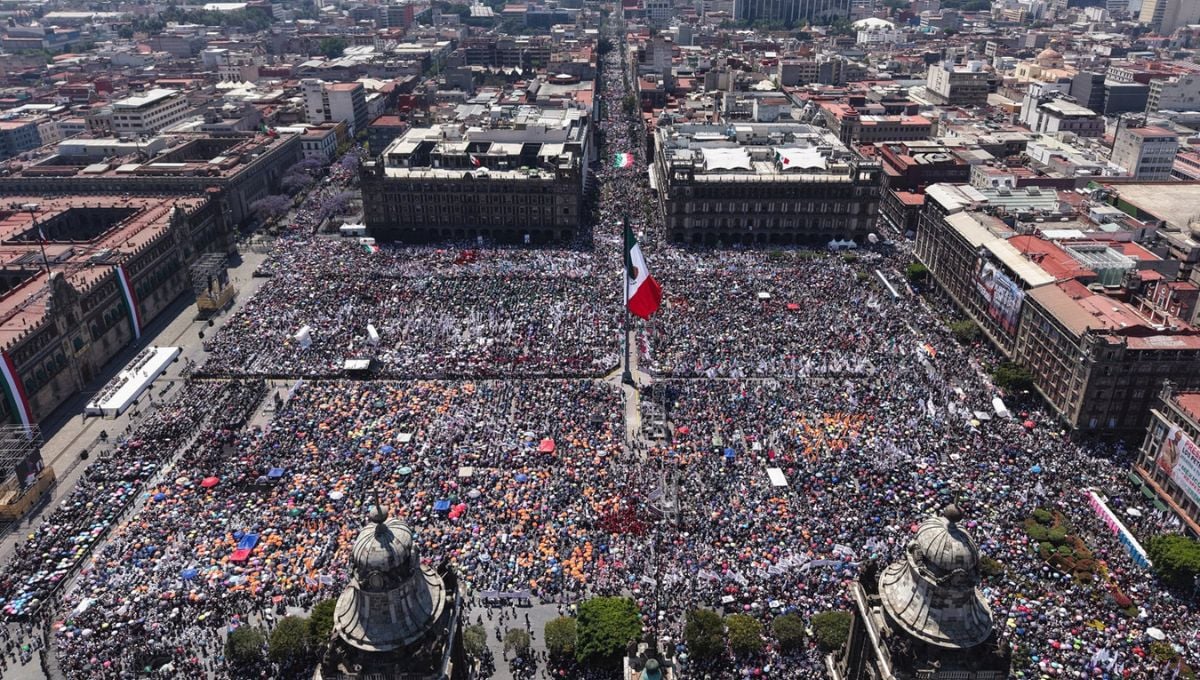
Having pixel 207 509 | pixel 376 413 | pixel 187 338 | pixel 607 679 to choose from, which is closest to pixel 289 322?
pixel 187 338

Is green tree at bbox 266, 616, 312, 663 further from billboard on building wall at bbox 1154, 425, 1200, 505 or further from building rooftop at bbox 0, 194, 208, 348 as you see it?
billboard on building wall at bbox 1154, 425, 1200, 505

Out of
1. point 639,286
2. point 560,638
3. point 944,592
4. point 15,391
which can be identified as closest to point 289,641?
point 560,638

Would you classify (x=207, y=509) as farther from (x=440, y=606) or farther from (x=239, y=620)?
(x=440, y=606)

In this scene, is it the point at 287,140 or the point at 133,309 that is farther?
the point at 287,140

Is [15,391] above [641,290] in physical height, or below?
below

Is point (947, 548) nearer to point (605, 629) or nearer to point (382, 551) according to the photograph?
point (382, 551)

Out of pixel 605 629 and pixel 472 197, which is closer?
pixel 605 629
